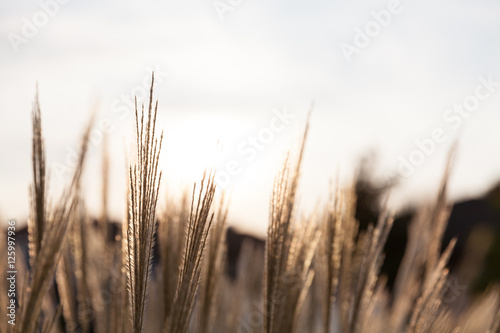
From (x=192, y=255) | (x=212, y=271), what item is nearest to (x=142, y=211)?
(x=192, y=255)

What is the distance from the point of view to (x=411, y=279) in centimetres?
264

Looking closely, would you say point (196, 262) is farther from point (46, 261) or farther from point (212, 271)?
point (212, 271)

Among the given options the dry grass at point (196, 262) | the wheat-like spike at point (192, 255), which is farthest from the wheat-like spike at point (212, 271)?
the wheat-like spike at point (192, 255)

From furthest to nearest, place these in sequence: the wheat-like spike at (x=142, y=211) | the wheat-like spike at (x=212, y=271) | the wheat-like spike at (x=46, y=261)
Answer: the wheat-like spike at (x=212, y=271) < the wheat-like spike at (x=46, y=261) < the wheat-like spike at (x=142, y=211)

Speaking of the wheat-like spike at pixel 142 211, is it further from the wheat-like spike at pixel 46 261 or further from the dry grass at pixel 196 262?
the wheat-like spike at pixel 46 261

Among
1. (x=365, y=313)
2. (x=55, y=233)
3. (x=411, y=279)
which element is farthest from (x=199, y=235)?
(x=411, y=279)

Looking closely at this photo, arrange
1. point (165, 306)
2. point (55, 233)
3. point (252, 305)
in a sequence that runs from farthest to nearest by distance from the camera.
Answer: point (252, 305)
point (165, 306)
point (55, 233)

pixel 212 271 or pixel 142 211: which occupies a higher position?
pixel 142 211

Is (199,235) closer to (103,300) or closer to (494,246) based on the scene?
(103,300)

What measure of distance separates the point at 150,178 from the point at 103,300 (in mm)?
1164

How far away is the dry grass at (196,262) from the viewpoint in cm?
112

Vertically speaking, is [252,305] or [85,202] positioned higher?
[85,202]

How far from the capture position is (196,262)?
1148mm

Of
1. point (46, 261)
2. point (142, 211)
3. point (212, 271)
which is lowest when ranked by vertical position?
point (212, 271)
